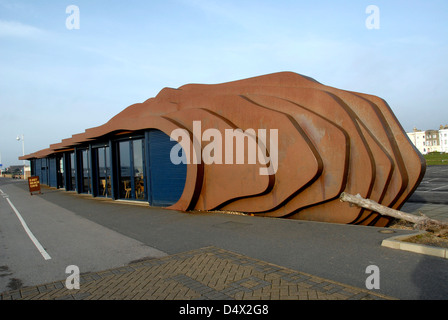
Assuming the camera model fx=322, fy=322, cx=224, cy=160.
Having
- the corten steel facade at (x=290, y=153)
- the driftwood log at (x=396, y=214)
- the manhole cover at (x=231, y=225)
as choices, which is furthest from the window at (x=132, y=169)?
the driftwood log at (x=396, y=214)

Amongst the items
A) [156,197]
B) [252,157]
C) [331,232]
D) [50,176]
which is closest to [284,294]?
[331,232]

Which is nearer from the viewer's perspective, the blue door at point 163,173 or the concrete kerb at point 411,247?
the concrete kerb at point 411,247

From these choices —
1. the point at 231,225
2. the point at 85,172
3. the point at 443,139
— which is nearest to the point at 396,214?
the point at 231,225

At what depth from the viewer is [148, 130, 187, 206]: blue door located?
11.8 m

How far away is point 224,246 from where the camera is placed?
6.57 m

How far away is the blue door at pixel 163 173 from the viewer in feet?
38.8

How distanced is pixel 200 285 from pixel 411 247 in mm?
3776

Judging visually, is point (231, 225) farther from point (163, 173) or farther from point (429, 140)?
point (429, 140)

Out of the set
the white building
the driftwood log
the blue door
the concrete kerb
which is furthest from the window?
the white building

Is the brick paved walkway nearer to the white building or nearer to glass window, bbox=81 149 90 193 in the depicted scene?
glass window, bbox=81 149 90 193

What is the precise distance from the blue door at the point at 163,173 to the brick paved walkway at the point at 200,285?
6.40m

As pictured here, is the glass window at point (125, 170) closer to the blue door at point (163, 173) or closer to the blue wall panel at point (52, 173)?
the blue door at point (163, 173)

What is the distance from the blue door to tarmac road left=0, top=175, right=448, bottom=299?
4.88 ft
